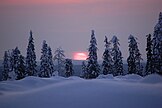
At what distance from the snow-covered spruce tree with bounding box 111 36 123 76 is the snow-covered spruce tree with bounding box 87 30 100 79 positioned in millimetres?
5443

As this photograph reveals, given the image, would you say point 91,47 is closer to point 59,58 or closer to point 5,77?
point 59,58

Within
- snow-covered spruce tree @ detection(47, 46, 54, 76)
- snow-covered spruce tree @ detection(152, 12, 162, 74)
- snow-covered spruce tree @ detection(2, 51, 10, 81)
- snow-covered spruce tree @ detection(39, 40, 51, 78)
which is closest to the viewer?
snow-covered spruce tree @ detection(152, 12, 162, 74)

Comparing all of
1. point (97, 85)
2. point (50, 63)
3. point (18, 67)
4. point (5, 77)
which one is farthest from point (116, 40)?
point (97, 85)

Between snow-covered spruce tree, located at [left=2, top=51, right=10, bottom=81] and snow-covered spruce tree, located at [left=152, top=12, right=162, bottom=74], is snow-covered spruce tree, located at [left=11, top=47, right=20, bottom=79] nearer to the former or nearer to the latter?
snow-covered spruce tree, located at [left=2, top=51, right=10, bottom=81]

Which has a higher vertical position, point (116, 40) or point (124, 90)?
point (116, 40)

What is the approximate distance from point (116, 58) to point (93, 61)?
6.83 m

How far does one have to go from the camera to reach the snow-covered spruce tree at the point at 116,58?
54844mm

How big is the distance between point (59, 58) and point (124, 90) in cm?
5743

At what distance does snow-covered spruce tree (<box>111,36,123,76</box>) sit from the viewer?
54.8 metres

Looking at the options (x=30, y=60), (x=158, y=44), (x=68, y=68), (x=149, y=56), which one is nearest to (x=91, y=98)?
(x=158, y=44)

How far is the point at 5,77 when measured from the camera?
214 feet

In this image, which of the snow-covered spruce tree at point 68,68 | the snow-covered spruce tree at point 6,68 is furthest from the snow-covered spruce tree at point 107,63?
the snow-covered spruce tree at point 6,68

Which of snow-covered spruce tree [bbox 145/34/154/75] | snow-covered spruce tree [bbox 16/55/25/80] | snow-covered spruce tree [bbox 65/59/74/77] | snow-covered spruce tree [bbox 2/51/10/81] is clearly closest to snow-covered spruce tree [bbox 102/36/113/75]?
snow-covered spruce tree [bbox 145/34/154/75]

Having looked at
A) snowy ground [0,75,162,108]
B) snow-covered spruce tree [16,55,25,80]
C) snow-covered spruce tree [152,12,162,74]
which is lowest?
snowy ground [0,75,162,108]
